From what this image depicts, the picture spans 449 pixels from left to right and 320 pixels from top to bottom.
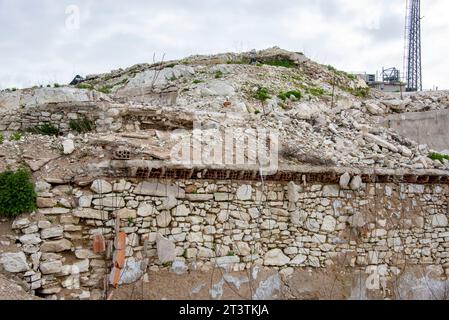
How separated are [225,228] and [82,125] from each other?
11.1 feet

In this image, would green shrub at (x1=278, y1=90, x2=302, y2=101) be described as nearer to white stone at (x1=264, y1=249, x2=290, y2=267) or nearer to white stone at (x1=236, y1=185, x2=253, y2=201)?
white stone at (x1=236, y1=185, x2=253, y2=201)

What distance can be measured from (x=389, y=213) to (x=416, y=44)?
562 inches

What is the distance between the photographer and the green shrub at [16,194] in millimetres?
5820

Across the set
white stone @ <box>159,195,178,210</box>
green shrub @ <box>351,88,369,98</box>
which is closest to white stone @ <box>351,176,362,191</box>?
white stone @ <box>159,195,178,210</box>

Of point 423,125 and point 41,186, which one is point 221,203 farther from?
point 423,125

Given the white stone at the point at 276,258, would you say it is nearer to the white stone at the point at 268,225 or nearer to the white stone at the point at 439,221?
the white stone at the point at 268,225

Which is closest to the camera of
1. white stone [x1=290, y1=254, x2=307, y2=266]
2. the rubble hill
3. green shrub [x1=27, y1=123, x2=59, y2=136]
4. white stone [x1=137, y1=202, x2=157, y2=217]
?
white stone [x1=137, y1=202, x2=157, y2=217]

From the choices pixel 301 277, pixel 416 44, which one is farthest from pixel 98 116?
pixel 416 44

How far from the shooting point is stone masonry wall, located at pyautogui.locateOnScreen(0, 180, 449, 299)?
19.6 ft

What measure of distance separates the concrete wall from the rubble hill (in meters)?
0.48

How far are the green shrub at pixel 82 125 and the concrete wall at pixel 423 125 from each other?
6179 millimetres

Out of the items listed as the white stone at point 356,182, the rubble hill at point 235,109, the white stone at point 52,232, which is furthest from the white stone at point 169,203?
the white stone at point 356,182

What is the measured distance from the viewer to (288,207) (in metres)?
7.04

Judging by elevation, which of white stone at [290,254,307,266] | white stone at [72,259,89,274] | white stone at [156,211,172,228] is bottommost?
white stone at [290,254,307,266]
